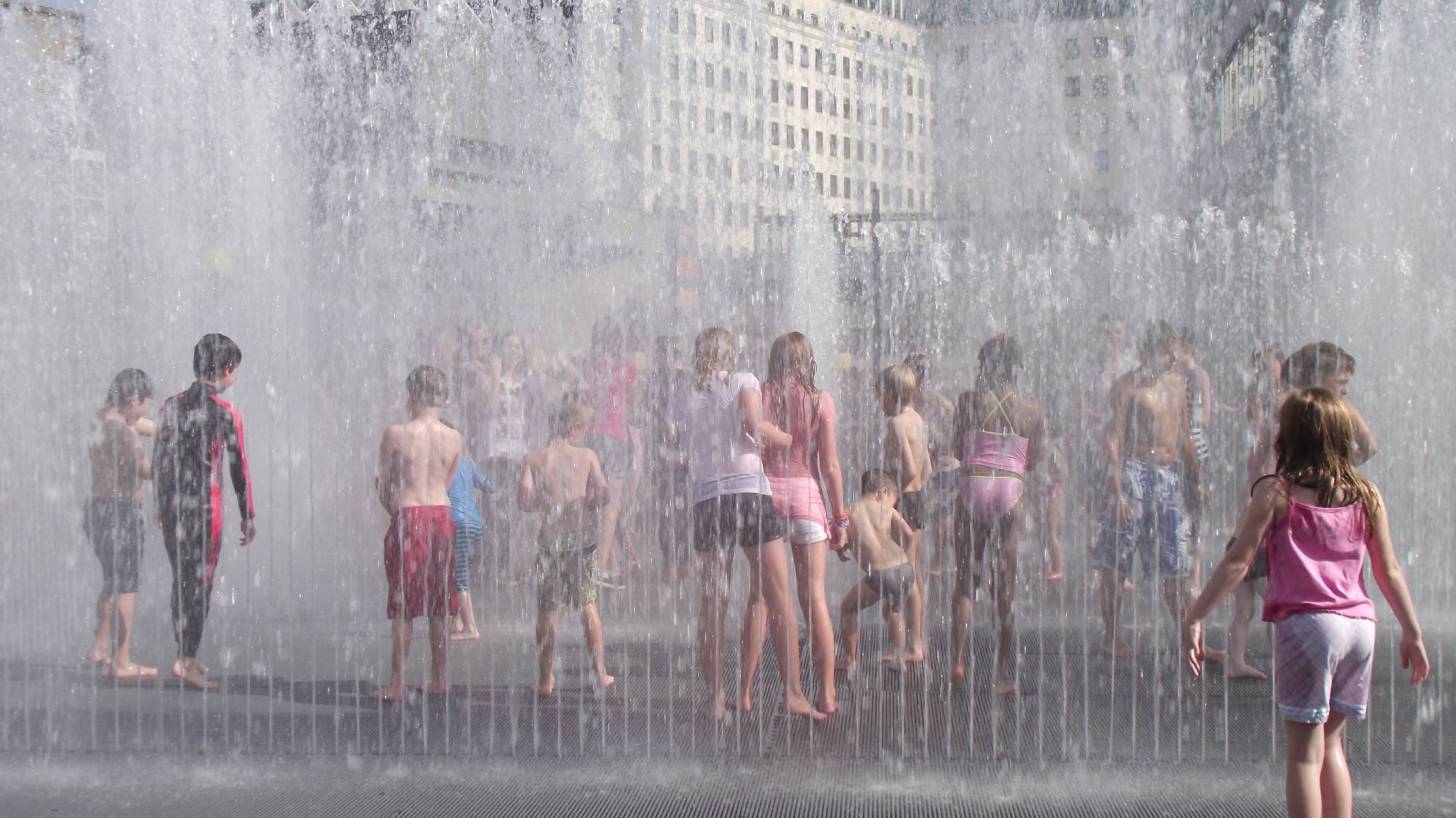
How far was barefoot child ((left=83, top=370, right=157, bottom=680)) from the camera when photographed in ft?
19.5

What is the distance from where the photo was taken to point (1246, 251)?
54.8 feet

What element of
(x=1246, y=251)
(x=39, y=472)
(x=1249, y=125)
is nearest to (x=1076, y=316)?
(x=1246, y=251)

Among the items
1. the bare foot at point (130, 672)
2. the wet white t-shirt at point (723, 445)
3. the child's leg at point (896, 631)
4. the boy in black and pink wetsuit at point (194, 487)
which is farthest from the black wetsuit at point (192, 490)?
the child's leg at point (896, 631)

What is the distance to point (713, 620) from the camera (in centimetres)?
505

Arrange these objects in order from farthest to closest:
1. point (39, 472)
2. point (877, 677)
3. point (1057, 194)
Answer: point (1057, 194) < point (39, 472) < point (877, 677)

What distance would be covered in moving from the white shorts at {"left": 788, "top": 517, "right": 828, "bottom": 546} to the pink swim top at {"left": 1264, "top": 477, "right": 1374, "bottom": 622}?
6.63ft

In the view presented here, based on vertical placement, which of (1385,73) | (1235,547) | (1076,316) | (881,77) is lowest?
(1235,547)

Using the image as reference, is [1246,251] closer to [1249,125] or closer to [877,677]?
[1249,125]

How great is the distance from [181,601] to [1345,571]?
4.46m

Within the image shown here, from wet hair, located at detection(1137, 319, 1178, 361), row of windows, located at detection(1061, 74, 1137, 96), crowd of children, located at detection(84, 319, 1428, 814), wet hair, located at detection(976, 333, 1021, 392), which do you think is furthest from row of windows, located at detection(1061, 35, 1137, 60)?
wet hair, located at detection(976, 333, 1021, 392)

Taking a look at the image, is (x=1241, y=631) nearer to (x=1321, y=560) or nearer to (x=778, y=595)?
(x=778, y=595)

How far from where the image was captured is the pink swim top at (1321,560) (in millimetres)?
3270

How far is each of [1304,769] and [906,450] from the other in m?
2.91

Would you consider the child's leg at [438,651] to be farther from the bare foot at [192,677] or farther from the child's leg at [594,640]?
the bare foot at [192,677]
